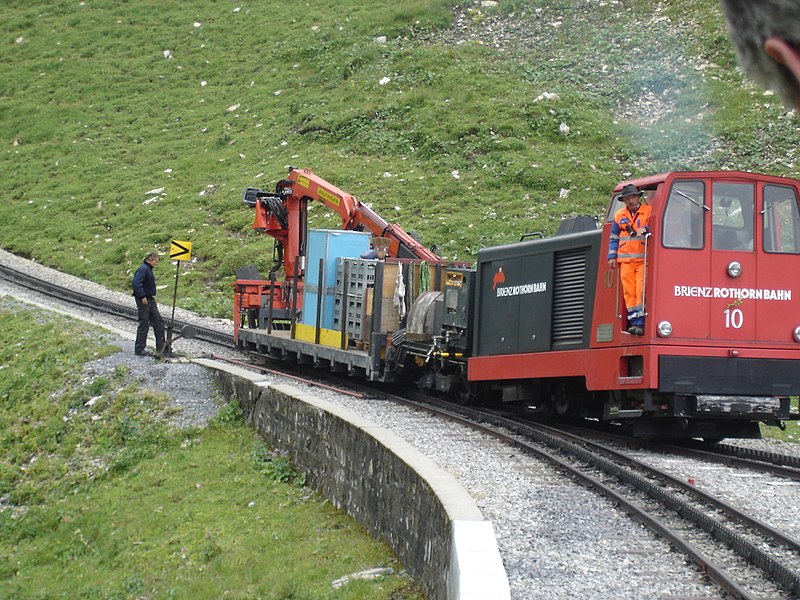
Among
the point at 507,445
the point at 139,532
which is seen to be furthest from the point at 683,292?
the point at 139,532

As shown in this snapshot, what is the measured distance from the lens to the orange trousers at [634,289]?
37.2ft

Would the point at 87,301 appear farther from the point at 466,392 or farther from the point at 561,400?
the point at 561,400

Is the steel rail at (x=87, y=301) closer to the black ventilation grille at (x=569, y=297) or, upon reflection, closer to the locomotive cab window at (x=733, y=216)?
the black ventilation grille at (x=569, y=297)

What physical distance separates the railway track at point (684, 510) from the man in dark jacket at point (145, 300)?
649cm

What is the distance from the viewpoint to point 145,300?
59.3 feet

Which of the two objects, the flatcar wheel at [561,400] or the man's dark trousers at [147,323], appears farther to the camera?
the man's dark trousers at [147,323]

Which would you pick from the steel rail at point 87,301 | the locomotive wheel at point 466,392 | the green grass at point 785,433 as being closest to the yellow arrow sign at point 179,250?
the steel rail at point 87,301

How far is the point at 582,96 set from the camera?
3247 cm

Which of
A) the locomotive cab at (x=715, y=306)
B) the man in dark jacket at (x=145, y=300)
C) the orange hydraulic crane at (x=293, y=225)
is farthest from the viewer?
the orange hydraulic crane at (x=293, y=225)

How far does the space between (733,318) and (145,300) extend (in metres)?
10.3

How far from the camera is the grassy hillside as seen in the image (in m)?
28.4

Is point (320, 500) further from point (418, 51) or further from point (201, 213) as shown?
point (418, 51)

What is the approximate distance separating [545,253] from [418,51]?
2574 cm

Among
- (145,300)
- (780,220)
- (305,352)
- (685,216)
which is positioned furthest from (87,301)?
(780,220)
